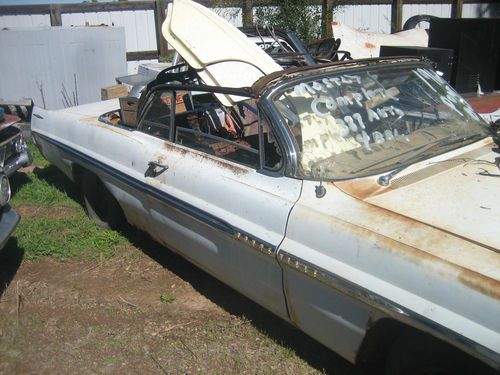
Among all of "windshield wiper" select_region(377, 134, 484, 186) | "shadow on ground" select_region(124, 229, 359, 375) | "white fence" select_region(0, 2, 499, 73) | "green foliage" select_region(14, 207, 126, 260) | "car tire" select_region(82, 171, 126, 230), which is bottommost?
"shadow on ground" select_region(124, 229, 359, 375)

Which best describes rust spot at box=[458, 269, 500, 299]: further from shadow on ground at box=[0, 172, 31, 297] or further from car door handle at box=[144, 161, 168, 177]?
shadow on ground at box=[0, 172, 31, 297]

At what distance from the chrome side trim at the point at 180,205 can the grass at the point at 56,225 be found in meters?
0.69

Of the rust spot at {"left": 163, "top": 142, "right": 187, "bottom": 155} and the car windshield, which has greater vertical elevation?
the car windshield

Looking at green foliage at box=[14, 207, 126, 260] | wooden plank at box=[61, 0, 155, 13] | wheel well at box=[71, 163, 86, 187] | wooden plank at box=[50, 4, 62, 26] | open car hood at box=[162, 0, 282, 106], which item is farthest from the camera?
wooden plank at box=[61, 0, 155, 13]

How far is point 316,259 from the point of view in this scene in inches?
88.8

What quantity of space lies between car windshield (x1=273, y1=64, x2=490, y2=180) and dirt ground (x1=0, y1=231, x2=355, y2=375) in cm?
106

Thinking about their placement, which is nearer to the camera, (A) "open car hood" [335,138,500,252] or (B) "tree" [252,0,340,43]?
(A) "open car hood" [335,138,500,252]

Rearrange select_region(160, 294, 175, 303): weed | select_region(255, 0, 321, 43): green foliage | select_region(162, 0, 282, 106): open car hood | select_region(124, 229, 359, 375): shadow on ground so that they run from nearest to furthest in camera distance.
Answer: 1. select_region(124, 229, 359, 375): shadow on ground
2. select_region(162, 0, 282, 106): open car hood
3. select_region(160, 294, 175, 303): weed
4. select_region(255, 0, 321, 43): green foliage

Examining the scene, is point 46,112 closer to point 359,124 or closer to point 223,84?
point 223,84

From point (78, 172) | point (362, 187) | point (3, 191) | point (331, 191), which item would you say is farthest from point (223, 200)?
point (78, 172)

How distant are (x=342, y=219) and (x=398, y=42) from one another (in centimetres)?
918

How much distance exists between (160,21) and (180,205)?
28.0ft

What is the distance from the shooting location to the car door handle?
3171mm

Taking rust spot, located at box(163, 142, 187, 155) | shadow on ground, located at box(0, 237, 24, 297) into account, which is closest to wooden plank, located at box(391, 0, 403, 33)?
rust spot, located at box(163, 142, 187, 155)
